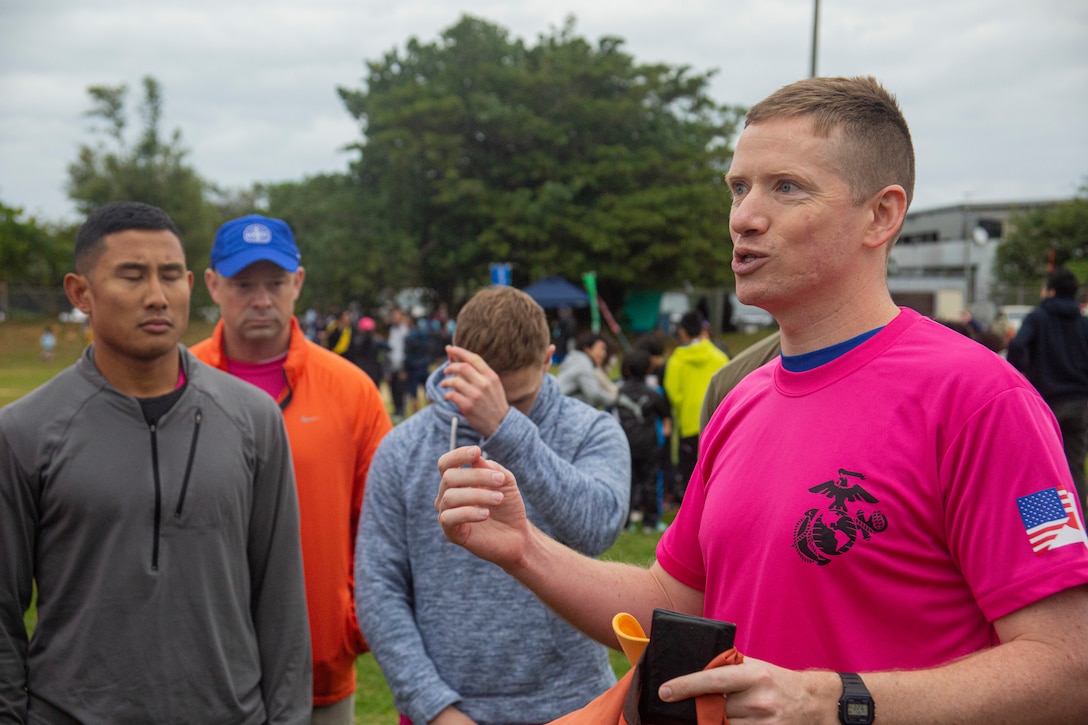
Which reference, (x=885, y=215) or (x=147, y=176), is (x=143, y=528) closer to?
(x=885, y=215)

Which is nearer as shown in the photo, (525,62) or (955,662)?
(955,662)

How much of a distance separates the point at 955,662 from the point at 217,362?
10.4 feet

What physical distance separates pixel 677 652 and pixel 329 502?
2.38m

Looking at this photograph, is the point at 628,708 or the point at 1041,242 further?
the point at 1041,242

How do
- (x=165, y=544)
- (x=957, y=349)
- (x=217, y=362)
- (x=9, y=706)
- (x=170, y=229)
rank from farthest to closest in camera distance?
1. (x=217, y=362)
2. (x=170, y=229)
3. (x=165, y=544)
4. (x=9, y=706)
5. (x=957, y=349)

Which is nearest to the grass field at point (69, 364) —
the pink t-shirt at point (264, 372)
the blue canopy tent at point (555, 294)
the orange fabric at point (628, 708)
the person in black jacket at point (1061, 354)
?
the orange fabric at point (628, 708)

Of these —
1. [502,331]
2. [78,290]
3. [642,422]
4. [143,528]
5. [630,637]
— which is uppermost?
[78,290]

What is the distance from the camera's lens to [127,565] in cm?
262

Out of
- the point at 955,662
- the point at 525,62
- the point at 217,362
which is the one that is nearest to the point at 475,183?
the point at 525,62

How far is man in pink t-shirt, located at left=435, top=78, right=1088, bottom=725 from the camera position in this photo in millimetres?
1389

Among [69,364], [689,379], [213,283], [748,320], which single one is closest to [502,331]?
[213,283]

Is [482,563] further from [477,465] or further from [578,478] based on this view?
[477,465]

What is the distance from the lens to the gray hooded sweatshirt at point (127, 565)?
2580 millimetres

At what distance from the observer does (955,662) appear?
1.42 m
